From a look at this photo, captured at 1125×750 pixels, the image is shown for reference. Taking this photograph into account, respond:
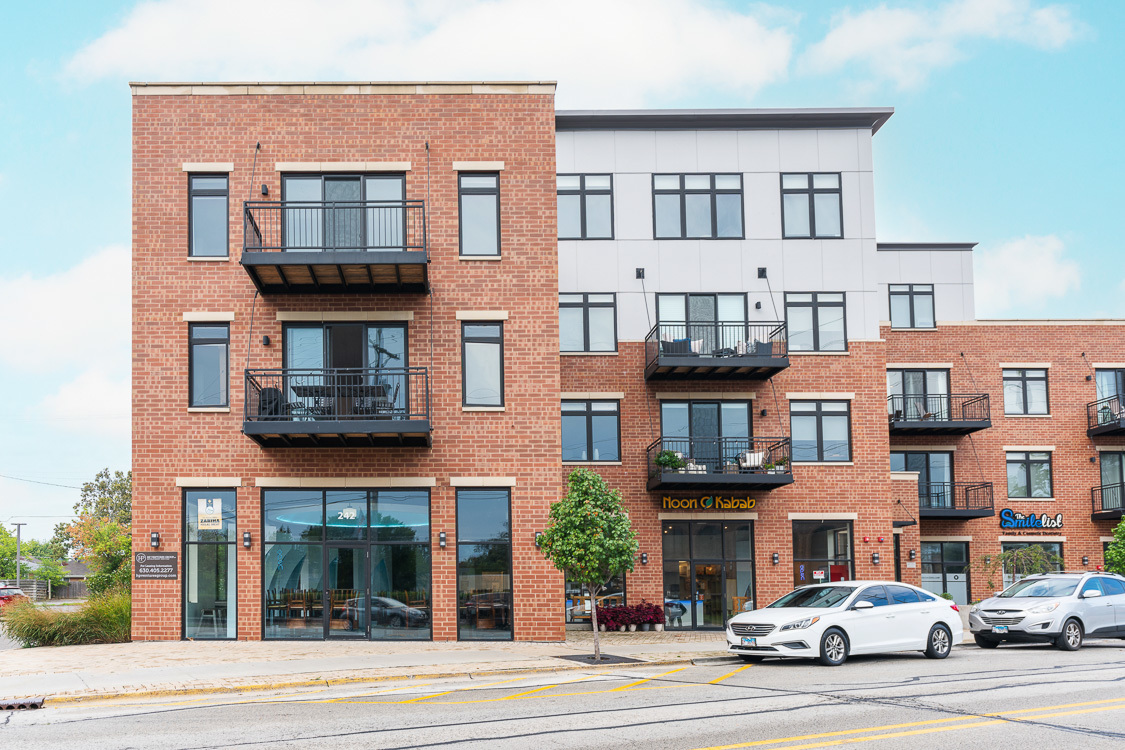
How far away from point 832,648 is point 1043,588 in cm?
630

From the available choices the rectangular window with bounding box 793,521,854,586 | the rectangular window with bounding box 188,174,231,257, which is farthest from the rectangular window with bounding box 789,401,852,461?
the rectangular window with bounding box 188,174,231,257

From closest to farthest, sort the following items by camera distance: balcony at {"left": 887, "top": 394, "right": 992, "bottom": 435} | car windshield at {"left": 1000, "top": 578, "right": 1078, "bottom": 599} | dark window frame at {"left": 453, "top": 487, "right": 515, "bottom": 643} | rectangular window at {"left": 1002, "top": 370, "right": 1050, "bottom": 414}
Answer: car windshield at {"left": 1000, "top": 578, "right": 1078, "bottom": 599} < dark window frame at {"left": 453, "top": 487, "right": 515, "bottom": 643} < balcony at {"left": 887, "top": 394, "right": 992, "bottom": 435} < rectangular window at {"left": 1002, "top": 370, "right": 1050, "bottom": 414}

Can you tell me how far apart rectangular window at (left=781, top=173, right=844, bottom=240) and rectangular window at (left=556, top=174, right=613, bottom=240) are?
4.67m

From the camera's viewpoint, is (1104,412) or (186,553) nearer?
(186,553)

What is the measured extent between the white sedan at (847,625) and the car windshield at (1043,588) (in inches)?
123

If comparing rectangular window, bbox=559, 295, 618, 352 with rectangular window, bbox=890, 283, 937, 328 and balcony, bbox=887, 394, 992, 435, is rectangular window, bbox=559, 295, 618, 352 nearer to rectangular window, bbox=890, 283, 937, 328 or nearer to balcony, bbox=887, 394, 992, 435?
balcony, bbox=887, 394, 992, 435

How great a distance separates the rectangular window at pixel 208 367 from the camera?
70.0 feet

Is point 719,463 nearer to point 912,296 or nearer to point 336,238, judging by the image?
point 336,238

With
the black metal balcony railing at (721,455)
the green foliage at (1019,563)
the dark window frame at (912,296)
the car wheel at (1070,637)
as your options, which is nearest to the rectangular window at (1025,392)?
the dark window frame at (912,296)

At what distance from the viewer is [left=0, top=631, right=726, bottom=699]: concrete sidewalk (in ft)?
47.2

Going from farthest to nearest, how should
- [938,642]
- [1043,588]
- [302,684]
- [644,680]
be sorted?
[1043,588], [938,642], [644,680], [302,684]

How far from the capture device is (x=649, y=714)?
451 inches

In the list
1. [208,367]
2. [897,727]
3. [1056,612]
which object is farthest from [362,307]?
[1056,612]

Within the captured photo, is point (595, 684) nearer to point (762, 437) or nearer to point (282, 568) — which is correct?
point (282, 568)
